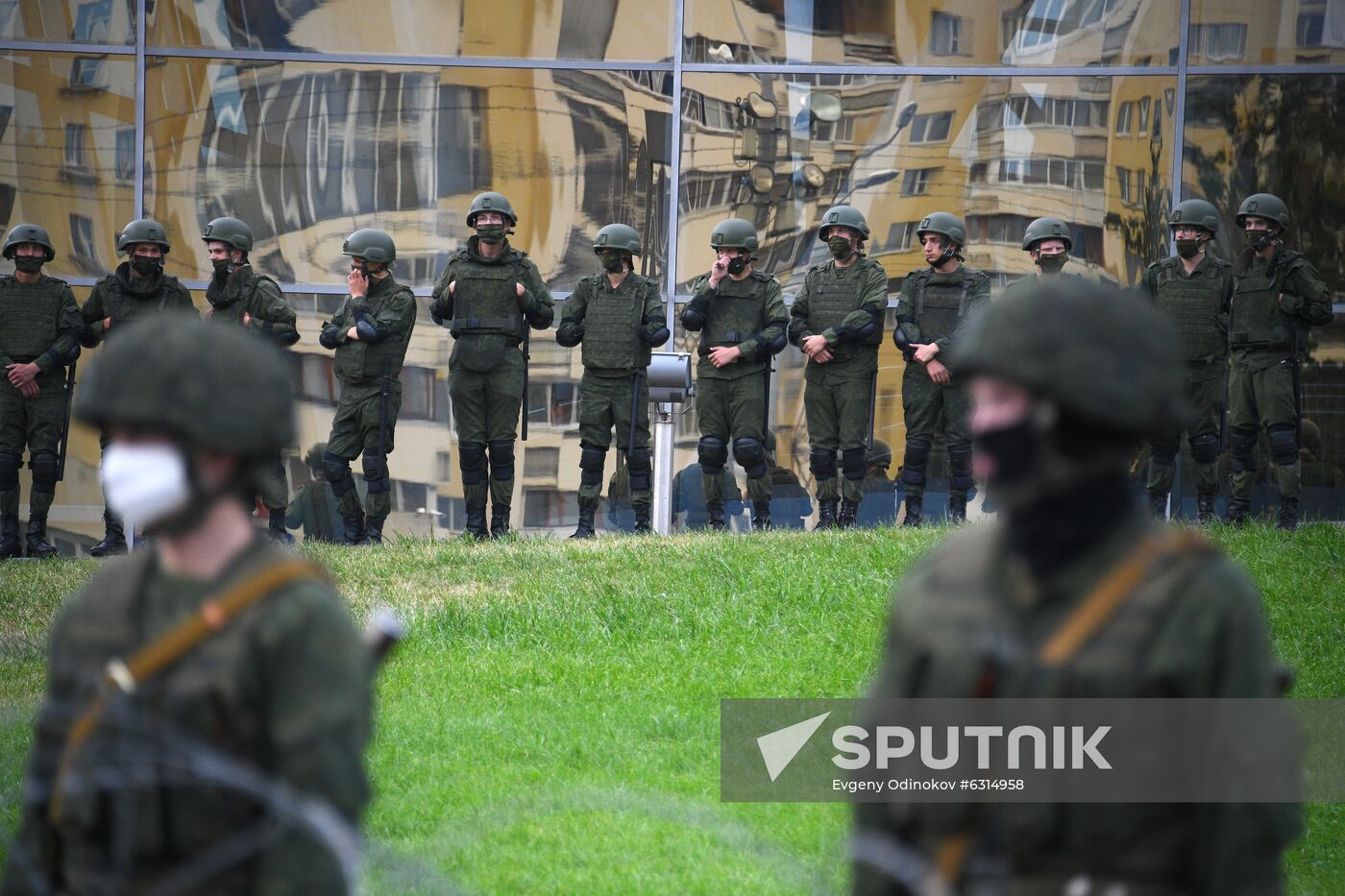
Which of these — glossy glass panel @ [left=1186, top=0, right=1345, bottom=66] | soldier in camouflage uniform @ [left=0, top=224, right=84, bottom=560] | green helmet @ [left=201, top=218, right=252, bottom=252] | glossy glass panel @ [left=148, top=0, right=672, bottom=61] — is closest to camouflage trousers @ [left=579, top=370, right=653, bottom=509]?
green helmet @ [left=201, top=218, right=252, bottom=252]

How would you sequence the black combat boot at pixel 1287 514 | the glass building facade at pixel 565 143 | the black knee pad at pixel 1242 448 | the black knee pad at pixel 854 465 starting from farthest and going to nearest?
the glass building facade at pixel 565 143 < the black knee pad at pixel 854 465 < the black knee pad at pixel 1242 448 < the black combat boot at pixel 1287 514

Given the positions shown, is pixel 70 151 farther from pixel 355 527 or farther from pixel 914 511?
pixel 914 511

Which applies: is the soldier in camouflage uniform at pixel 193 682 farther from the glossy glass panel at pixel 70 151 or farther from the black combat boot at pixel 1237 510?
the glossy glass panel at pixel 70 151

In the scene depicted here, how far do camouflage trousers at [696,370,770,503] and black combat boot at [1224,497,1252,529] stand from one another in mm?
3257

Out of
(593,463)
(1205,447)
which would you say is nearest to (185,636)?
(593,463)

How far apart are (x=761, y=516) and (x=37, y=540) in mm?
5376

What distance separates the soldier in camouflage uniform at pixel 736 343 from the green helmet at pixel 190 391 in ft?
30.4

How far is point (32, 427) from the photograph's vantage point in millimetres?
12023

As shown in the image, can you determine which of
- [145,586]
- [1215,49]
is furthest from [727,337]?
[145,586]

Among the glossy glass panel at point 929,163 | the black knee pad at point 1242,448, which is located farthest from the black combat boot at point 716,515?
the black knee pad at point 1242,448

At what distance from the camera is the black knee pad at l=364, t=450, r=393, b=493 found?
1181 cm

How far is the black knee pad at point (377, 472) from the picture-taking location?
11812 mm

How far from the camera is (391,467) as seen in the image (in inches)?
583

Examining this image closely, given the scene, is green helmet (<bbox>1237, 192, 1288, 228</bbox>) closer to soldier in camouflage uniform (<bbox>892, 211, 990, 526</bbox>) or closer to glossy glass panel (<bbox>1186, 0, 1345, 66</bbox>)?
soldier in camouflage uniform (<bbox>892, 211, 990, 526</bbox>)
